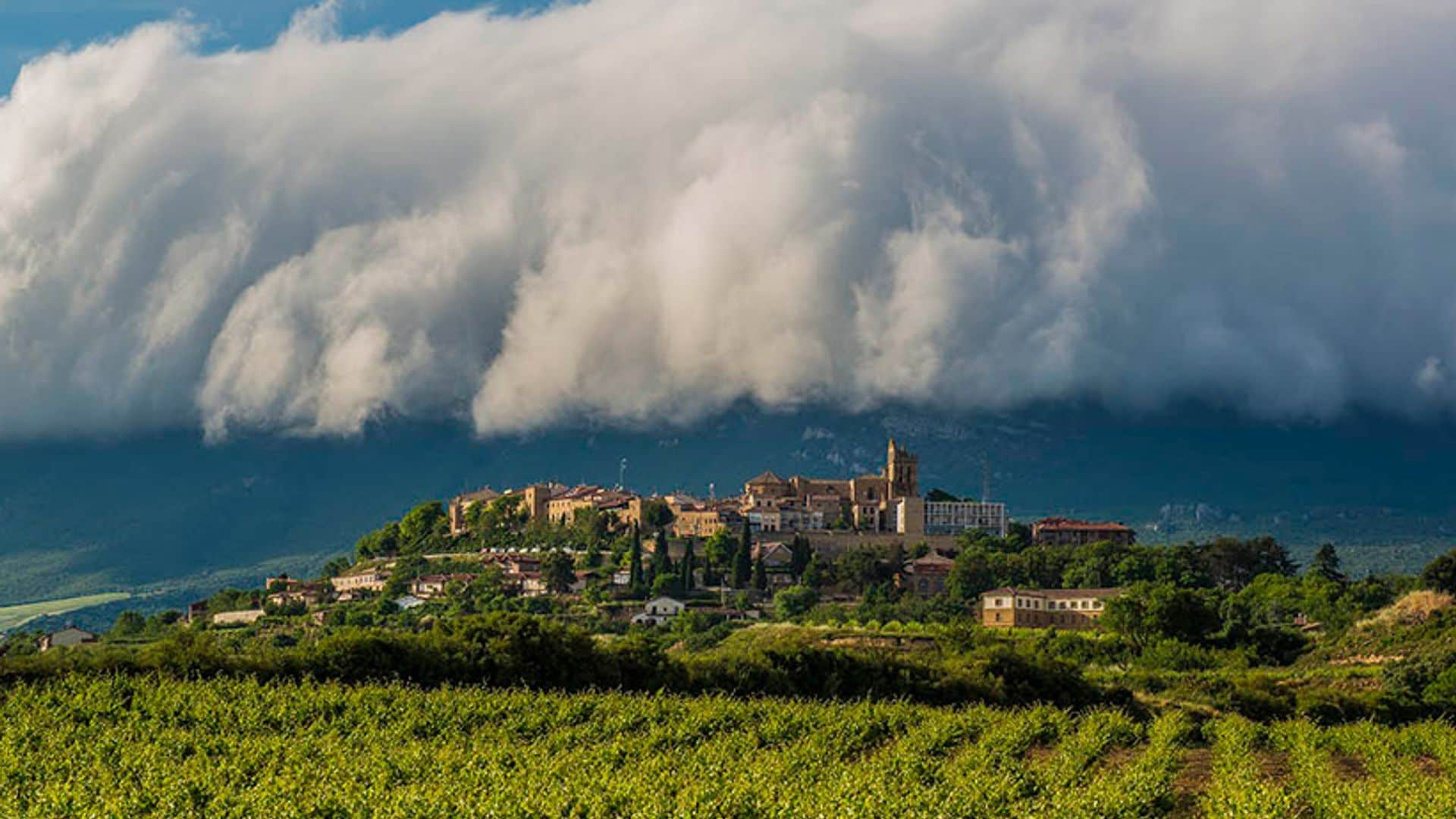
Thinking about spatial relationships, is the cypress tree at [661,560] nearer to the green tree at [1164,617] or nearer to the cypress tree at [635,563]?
the cypress tree at [635,563]

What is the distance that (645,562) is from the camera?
468ft

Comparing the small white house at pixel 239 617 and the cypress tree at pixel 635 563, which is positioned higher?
the cypress tree at pixel 635 563

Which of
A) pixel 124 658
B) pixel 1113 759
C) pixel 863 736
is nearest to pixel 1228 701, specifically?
pixel 1113 759

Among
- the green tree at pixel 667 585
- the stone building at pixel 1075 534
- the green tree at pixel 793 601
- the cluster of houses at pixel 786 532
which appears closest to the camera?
the cluster of houses at pixel 786 532

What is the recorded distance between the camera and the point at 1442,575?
95125 mm

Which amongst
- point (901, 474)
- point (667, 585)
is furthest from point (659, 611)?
point (901, 474)

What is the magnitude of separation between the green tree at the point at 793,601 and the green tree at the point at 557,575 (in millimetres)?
17348

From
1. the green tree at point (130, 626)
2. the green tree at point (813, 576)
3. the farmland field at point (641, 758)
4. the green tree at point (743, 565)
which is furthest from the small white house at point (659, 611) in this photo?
the farmland field at point (641, 758)

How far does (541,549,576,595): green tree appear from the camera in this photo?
433 feet

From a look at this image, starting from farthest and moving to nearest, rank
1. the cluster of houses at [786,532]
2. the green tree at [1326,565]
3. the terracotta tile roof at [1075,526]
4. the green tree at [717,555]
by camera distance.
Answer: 1. the terracotta tile roof at [1075,526]
2. the green tree at [717,555]
3. the green tree at [1326,565]
4. the cluster of houses at [786,532]

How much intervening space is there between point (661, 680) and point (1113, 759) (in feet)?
50.0

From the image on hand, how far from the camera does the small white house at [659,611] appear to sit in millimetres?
120562

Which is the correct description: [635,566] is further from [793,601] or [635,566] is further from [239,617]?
[239,617]

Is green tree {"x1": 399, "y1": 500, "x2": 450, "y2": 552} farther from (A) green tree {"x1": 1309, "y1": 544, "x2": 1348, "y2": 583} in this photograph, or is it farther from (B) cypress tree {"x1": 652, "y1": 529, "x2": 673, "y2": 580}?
(A) green tree {"x1": 1309, "y1": 544, "x2": 1348, "y2": 583}
